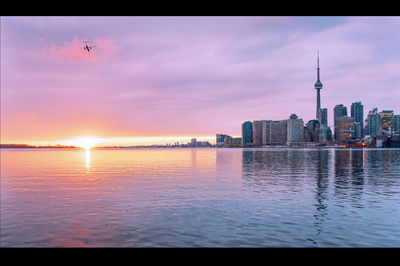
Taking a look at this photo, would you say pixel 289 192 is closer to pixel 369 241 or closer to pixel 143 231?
pixel 369 241

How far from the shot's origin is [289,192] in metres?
34.4

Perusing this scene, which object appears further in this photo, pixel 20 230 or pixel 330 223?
pixel 330 223

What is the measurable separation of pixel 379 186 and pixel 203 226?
29148 millimetres

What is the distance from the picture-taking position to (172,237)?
1784 cm

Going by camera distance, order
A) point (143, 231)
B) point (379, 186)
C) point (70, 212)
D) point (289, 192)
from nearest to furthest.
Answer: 1. point (143, 231)
2. point (70, 212)
3. point (289, 192)
4. point (379, 186)
